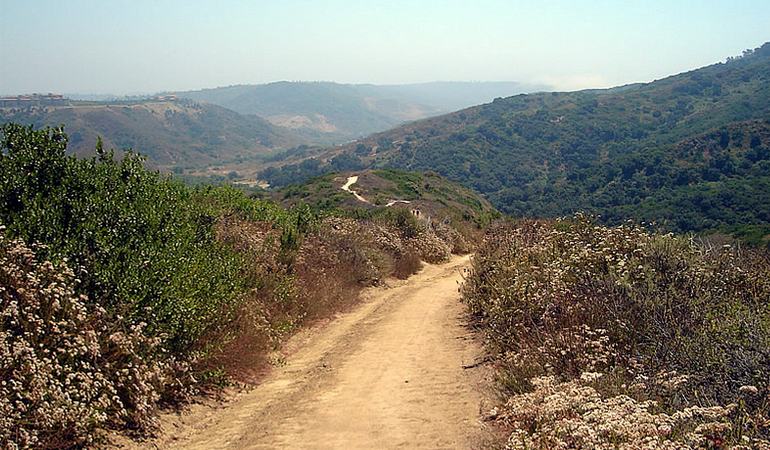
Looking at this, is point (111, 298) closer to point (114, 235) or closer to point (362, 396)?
point (114, 235)

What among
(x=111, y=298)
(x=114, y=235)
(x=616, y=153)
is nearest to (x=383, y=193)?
(x=114, y=235)

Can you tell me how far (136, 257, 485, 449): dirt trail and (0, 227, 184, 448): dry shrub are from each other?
68 cm

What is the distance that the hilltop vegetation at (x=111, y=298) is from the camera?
524 cm

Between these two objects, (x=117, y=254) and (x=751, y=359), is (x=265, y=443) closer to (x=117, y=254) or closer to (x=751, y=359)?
(x=117, y=254)

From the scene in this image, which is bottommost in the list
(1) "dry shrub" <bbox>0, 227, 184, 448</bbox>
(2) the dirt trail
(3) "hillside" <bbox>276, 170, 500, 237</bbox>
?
(3) "hillside" <bbox>276, 170, 500, 237</bbox>

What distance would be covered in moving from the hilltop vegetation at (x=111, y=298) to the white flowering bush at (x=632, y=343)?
3.76m

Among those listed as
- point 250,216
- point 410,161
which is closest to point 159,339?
point 250,216

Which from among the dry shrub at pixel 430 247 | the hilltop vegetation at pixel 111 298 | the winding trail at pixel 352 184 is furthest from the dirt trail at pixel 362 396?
the winding trail at pixel 352 184

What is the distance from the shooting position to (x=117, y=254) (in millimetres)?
6906

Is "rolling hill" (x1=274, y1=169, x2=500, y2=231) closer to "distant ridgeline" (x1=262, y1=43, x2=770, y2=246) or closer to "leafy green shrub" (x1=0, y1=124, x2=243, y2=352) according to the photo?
"distant ridgeline" (x1=262, y1=43, x2=770, y2=246)

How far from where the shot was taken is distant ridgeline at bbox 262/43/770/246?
61969 millimetres

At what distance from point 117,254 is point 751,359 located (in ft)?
21.5

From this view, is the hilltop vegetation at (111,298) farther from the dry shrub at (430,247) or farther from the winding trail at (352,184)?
the winding trail at (352,184)

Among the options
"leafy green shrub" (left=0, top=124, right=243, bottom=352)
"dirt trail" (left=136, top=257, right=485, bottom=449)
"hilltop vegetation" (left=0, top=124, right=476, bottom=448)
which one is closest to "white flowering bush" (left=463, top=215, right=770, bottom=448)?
"dirt trail" (left=136, top=257, right=485, bottom=449)
